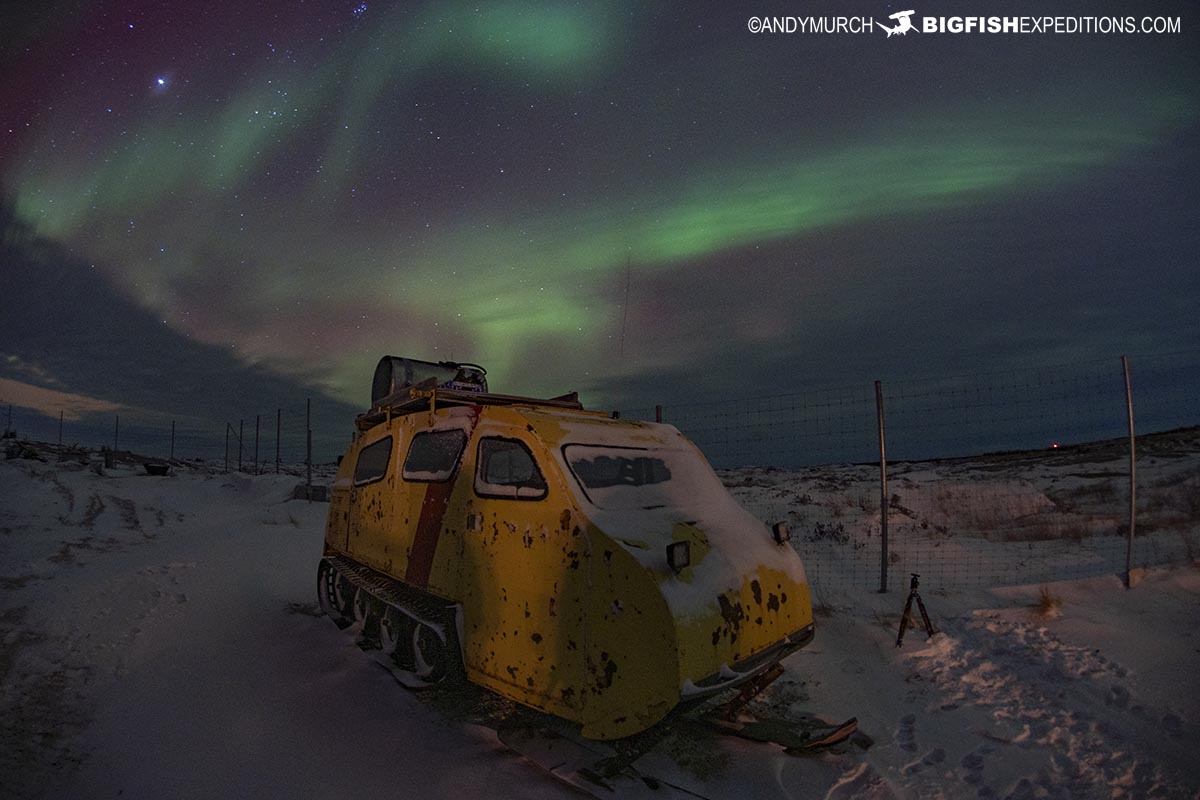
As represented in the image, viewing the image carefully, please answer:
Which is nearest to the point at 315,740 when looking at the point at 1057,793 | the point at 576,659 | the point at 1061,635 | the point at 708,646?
the point at 576,659

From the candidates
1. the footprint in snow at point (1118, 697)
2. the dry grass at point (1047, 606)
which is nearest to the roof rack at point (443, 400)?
the footprint in snow at point (1118, 697)

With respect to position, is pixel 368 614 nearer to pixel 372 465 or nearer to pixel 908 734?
pixel 372 465

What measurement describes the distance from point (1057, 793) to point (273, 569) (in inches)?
412

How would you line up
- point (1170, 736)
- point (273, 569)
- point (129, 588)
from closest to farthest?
point (1170, 736)
point (129, 588)
point (273, 569)

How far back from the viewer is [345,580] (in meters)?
6.97

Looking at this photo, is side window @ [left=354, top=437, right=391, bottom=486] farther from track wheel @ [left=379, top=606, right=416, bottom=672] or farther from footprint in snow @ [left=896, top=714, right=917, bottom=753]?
footprint in snow @ [left=896, top=714, right=917, bottom=753]

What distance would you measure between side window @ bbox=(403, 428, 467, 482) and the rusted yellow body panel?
0.02 m

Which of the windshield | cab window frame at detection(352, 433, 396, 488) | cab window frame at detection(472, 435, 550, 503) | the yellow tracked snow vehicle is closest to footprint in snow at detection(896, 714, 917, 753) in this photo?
the yellow tracked snow vehicle

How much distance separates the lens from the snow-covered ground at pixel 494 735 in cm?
375

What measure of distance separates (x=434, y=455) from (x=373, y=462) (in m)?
1.86

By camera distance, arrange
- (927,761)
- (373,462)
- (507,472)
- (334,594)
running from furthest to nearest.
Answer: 1. (334,594)
2. (373,462)
3. (507,472)
4. (927,761)

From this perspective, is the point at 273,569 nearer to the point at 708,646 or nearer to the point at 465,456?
the point at 465,456

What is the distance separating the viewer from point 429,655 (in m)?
5.11

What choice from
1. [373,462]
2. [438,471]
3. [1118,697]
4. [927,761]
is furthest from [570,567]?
[1118,697]
